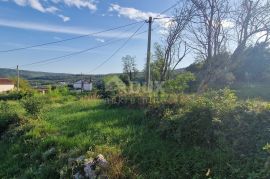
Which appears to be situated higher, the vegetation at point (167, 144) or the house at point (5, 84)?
the vegetation at point (167, 144)

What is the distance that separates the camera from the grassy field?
5674 mm

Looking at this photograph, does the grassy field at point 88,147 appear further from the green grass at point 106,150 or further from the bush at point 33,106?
the bush at point 33,106

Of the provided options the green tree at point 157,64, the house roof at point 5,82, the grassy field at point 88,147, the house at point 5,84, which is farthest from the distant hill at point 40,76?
the grassy field at point 88,147

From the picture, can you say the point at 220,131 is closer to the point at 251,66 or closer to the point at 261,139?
the point at 261,139

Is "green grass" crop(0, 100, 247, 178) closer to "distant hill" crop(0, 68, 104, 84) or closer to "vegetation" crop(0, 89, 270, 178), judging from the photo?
"vegetation" crop(0, 89, 270, 178)

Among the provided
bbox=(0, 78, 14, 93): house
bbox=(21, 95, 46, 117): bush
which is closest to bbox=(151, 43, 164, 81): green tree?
bbox=(21, 95, 46, 117): bush

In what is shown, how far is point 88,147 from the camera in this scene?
6719 millimetres

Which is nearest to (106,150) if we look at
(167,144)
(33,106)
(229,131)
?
(167,144)

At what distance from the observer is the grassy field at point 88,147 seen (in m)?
5.67

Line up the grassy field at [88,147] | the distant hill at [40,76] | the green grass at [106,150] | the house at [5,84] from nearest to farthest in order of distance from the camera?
the green grass at [106,150]
the grassy field at [88,147]
the house at [5,84]
the distant hill at [40,76]

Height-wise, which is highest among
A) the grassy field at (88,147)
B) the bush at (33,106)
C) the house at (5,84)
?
the bush at (33,106)

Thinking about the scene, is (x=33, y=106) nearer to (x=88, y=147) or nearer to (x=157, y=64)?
(x=88, y=147)

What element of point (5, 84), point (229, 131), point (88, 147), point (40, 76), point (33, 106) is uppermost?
point (229, 131)

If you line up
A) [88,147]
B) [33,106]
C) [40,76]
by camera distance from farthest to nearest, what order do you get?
1. [40,76]
2. [33,106]
3. [88,147]
